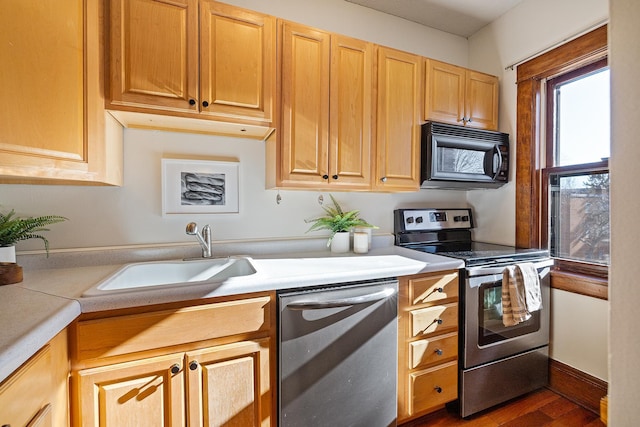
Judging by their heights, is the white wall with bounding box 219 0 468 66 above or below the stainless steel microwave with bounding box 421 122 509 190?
above

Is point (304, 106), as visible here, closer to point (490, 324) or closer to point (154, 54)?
point (154, 54)

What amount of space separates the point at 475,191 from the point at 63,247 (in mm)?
2784

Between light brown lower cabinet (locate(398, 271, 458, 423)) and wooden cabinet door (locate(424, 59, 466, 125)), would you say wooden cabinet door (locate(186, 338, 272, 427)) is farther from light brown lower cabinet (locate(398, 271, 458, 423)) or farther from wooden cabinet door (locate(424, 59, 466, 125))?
wooden cabinet door (locate(424, 59, 466, 125))

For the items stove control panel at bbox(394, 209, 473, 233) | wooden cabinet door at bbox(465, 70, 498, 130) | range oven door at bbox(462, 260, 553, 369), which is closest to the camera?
range oven door at bbox(462, 260, 553, 369)

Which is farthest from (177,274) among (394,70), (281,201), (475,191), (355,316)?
(475,191)

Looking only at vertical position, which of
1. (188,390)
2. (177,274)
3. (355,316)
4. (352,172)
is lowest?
(188,390)

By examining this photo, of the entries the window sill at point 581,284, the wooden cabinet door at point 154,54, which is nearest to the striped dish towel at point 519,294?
the window sill at point 581,284

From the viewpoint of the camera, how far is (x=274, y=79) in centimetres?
154

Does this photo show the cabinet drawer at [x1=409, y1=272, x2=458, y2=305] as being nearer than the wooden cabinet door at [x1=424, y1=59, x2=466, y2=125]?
Yes

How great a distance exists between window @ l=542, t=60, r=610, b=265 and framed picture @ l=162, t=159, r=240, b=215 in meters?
2.09

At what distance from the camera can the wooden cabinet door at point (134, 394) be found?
1.00 meters

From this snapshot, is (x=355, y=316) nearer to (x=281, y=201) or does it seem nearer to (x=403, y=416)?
(x=403, y=416)

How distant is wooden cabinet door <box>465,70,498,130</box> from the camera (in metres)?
2.11

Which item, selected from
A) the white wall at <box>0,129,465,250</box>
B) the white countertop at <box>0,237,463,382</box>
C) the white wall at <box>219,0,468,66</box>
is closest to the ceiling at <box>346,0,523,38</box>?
the white wall at <box>219,0,468,66</box>
